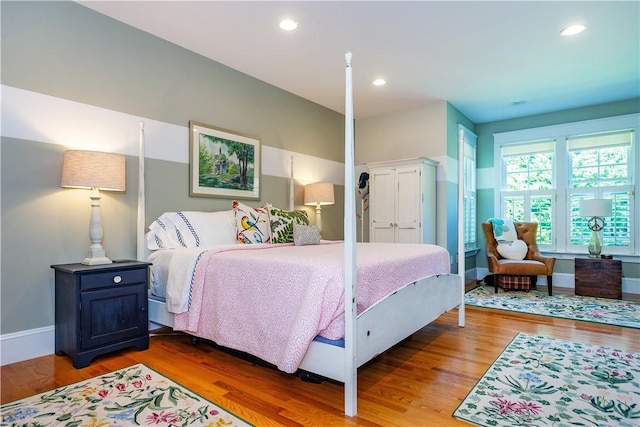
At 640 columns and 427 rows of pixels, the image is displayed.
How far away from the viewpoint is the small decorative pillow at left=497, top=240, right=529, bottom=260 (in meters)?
4.80

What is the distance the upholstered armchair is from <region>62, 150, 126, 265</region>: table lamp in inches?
174

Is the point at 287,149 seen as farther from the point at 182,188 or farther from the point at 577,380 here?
the point at 577,380

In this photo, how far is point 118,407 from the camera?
70.6 inches

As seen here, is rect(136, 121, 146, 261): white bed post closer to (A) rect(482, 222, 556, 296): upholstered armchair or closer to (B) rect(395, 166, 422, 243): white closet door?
(B) rect(395, 166, 422, 243): white closet door

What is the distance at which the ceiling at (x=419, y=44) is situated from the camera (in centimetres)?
275

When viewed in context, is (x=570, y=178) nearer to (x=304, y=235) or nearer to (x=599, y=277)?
(x=599, y=277)

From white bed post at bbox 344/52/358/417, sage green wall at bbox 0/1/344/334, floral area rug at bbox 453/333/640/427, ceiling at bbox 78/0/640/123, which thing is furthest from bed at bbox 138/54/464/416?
ceiling at bbox 78/0/640/123

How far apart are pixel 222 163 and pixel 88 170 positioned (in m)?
1.42

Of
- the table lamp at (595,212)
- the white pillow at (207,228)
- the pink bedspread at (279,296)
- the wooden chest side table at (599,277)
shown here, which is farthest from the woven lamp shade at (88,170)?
the table lamp at (595,212)

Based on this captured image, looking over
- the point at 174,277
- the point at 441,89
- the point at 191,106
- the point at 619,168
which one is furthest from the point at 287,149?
the point at 619,168

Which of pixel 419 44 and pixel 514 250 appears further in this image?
pixel 514 250

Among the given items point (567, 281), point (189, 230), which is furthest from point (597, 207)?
point (189, 230)

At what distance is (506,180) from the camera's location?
582 cm

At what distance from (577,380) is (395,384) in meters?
1.07
